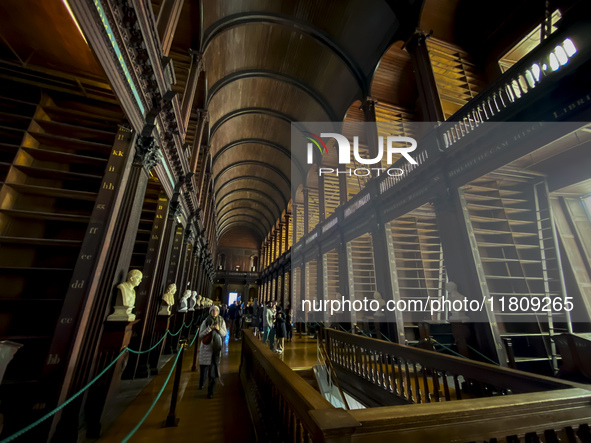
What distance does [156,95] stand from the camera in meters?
3.91

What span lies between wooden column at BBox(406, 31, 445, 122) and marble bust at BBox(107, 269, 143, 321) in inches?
268

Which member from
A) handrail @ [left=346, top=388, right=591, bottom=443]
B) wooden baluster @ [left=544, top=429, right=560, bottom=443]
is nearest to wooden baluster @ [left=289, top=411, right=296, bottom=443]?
handrail @ [left=346, top=388, right=591, bottom=443]

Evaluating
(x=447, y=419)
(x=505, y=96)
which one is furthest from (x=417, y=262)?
(x=447, y=419)

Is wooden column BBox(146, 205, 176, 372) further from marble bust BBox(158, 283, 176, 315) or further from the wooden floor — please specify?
the wooden floor

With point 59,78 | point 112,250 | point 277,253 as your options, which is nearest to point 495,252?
point 112,250

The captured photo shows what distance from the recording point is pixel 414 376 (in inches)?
133

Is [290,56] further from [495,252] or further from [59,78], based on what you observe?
[495,252]

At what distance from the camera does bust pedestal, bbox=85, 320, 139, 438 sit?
9.02ft

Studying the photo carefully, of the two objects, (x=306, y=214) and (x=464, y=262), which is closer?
(x=464, y=262)

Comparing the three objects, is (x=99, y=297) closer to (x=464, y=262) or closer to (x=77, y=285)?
(x=77, y=285)

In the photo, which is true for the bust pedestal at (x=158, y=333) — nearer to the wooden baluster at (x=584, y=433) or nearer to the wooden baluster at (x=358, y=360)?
the wooden baluster at (x=358, y=360)

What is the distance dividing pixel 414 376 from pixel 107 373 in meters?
4.00

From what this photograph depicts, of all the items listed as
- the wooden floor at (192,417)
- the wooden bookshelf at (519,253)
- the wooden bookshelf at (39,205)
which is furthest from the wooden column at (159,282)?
the wooden bookshelf at (519,253)

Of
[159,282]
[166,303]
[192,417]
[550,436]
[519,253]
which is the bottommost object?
[192,417]
